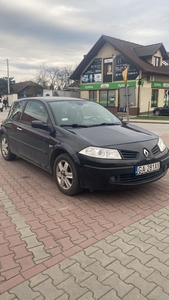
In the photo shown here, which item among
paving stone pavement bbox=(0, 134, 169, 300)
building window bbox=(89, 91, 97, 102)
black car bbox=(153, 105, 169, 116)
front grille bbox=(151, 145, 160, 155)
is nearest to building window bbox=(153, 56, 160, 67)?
black car bbox=(153, 105, 169, 116)

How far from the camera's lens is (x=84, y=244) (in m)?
2.79

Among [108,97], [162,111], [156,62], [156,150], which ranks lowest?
[156,150]

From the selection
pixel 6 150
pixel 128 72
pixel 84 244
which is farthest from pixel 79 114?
pixel 128 72

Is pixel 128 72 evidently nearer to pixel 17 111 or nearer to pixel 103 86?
pixel 103 86

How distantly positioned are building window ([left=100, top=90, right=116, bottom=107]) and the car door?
25.0 m

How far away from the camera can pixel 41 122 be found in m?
4.57

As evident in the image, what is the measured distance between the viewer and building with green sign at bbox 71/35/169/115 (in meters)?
27.0

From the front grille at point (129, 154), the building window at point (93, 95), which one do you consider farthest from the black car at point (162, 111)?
the front grille at point (129, 154)

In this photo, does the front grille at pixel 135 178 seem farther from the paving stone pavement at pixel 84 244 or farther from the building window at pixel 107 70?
the building window at pixel 107 70

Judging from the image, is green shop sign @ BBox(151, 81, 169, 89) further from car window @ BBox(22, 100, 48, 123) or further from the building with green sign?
car window @ BBox(22, 100, 48, 123)

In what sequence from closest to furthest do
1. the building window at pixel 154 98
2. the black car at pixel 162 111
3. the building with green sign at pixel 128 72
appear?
the black car at pixel 162 111
the building with green sign at pixel 128 72
the building window at pixel 154 98

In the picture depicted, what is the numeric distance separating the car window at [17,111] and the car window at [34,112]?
266 millimetres

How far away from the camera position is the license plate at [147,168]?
371 centimetres

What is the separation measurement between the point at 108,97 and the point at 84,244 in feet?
93.4
